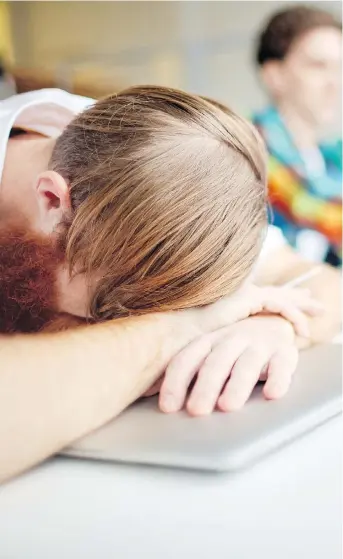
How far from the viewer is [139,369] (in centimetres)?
41

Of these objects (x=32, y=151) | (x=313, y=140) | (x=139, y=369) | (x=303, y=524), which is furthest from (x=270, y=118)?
(x=303, y=524)

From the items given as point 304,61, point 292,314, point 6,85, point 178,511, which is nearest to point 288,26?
point 304,61

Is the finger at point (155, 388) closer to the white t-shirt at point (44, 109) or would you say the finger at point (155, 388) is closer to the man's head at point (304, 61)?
the white t-shirt at point (44, 109)

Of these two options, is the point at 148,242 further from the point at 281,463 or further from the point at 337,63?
the point at 337,63

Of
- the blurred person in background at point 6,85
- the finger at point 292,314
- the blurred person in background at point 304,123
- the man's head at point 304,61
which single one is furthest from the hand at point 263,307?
the man's head at point 304,61

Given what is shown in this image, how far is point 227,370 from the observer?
406 millimetres

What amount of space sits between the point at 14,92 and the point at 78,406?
351 millimetres

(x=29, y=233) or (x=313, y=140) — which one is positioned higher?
(x=29, y=233)

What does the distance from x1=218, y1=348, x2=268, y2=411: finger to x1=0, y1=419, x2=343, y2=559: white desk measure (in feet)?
0.13

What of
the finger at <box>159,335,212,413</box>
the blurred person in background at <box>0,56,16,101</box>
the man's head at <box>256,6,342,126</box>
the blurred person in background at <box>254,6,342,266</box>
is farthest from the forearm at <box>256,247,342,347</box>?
the man's head at <box>256,6,342,126</box>

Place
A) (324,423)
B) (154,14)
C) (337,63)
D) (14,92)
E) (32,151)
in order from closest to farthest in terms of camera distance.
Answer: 1. (324,423)
2. (32,151)
3. (14,92)
4. (337,63)
5. (154,14)

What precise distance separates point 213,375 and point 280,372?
0.04 m

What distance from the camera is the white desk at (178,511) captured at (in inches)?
11.3

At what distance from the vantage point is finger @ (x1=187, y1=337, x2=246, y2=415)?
39cm
